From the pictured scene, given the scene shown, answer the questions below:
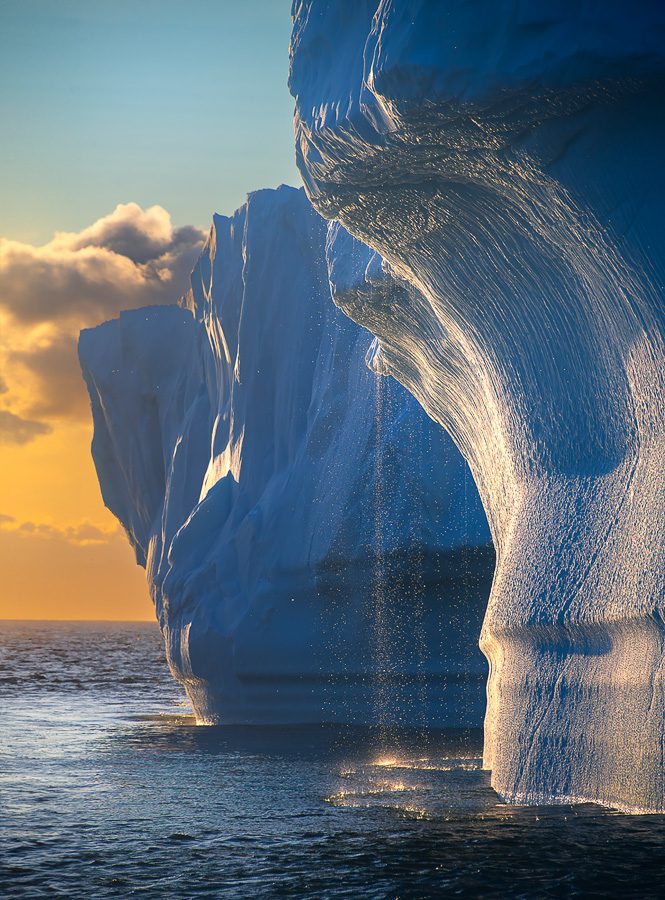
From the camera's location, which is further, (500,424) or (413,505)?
(413,505)

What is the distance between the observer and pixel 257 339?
72.4 feet

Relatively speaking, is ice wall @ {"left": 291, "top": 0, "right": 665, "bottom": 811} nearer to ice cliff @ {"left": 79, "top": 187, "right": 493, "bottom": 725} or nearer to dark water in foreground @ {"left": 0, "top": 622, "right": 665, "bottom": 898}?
dark water in foreground @ {"left": 0, "top": 622, "right": 665, "bottom": 898}

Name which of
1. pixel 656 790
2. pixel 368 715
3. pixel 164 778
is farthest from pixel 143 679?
pixel 656 790

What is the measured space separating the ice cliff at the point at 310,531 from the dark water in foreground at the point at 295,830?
147 inches

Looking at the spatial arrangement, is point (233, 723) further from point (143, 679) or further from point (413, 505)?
point (143, 679)

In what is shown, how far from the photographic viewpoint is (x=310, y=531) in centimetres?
1967

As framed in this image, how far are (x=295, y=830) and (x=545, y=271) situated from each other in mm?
4719

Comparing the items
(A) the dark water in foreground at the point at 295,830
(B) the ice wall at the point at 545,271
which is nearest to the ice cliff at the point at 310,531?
(A) the dark water in foreground at the point at 295,830

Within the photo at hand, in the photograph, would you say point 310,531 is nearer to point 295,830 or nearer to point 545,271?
point 545,271

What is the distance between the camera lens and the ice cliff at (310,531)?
61.0 feet

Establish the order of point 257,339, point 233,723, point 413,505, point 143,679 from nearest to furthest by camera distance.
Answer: point 413,505 < point 233,723 < point 257,339 < point 143,679

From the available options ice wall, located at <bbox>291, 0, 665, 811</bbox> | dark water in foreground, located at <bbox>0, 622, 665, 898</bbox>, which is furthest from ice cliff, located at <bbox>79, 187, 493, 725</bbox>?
ice wall, located at <bbox>291, 0, 665, 811</bbox>

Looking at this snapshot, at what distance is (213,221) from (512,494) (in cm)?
1682

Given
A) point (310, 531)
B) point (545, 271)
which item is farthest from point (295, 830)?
point (310, 531)
